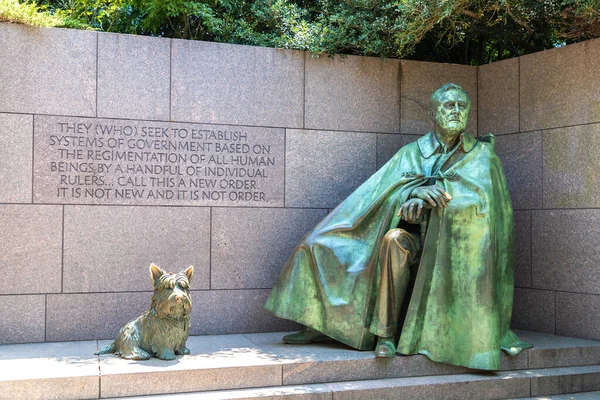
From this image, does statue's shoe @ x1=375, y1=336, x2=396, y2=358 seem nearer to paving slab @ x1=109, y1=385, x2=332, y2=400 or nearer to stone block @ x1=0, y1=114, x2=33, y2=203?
paving slab @ x1=109, y1=385, x2=332, y2=400

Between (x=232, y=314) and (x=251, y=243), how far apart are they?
741 millimetres

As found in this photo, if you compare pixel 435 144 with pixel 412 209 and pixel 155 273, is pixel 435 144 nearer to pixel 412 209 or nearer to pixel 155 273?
pixel 412 209

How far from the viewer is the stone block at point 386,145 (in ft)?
26.4

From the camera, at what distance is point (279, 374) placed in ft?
18.9

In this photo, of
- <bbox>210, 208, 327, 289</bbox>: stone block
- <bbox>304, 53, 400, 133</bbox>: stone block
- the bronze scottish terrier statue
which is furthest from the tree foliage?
the bronze scottish terrier statue

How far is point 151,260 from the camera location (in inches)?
281

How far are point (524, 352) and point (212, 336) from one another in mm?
→ 2930

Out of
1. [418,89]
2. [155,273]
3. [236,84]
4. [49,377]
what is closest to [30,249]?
[155,273]

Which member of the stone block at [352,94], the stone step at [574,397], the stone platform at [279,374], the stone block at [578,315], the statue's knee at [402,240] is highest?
the stone block at [352,94]

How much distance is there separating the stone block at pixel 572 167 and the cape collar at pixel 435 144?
128cm

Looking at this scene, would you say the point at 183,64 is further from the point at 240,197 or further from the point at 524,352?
the point at 524,352

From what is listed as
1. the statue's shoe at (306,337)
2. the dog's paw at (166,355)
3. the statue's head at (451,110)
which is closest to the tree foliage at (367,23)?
the statue's head at (451,110)

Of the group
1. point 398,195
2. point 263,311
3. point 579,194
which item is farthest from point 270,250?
point 579,194

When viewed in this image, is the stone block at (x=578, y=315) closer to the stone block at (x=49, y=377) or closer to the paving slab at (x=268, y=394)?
the paving slab at (x=268, y=394)
